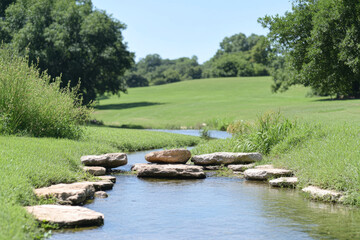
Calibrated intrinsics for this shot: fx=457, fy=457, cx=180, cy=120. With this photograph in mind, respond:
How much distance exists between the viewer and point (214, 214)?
8.59 metres

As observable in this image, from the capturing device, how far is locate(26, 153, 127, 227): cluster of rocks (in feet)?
24.8

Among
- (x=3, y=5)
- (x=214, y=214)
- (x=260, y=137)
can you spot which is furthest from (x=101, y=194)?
(x=3, y=5)

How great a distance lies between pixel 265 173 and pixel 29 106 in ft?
30.1

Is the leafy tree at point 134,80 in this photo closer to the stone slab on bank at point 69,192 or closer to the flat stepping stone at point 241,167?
the flat stepping stone at point 241,167

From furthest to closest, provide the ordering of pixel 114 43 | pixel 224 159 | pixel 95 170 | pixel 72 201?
pixel 114 43
pixel 224 159
pixel 95 170
pixel 72 201

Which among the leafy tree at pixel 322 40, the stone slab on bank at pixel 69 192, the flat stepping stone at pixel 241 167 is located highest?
the leafy tree at pixel 322 40

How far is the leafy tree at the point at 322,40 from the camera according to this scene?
21125 millimetres

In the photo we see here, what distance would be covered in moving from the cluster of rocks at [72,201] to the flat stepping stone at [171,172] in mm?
1206

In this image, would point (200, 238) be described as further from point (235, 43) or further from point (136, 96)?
point (235, 43)

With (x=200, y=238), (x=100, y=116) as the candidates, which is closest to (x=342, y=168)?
(x=200, y=238)

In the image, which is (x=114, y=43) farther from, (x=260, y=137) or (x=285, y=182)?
(x=285, y=182)

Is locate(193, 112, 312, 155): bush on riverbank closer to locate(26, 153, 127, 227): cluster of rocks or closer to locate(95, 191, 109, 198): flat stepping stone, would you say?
locate(26, 153, 127, 227): cluster of rocks

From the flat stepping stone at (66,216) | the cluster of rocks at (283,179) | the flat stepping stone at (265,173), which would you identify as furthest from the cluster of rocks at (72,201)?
the cluster of rocks at (283,179)

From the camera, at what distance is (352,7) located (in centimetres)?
2134
